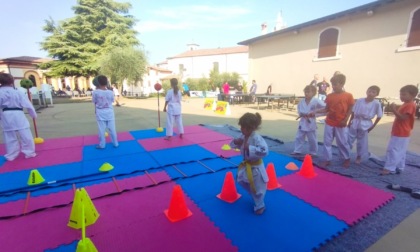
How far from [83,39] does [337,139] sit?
2917cm

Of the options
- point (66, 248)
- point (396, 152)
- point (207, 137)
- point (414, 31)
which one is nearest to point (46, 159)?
point (66, 248)

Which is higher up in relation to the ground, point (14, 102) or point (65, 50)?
point (65, 50)

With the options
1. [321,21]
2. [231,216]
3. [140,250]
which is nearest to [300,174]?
[231,216]

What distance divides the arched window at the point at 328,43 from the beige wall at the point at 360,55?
0.97 ft

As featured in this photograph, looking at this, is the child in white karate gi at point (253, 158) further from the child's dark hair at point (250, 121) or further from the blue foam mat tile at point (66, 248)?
the blue foam mat tile at point (66, 248)

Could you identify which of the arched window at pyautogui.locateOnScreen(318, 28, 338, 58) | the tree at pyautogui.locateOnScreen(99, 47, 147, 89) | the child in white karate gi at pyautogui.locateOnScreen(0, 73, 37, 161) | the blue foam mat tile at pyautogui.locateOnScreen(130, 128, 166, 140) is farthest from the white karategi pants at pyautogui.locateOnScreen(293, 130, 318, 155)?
the tree at pyautogui.locateOnScreen(99, 47, 147, 89)

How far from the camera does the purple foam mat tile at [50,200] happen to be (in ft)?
10.6

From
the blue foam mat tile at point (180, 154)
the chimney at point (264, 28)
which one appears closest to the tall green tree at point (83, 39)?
the chimney at point (264, 28)

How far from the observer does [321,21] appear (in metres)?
14.9

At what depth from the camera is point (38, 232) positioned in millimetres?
2670

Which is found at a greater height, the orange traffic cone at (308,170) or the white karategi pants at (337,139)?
the white karategi pants at (337,139)

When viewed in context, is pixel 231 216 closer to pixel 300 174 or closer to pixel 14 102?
pixel 300 174

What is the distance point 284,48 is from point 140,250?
18.9 metres

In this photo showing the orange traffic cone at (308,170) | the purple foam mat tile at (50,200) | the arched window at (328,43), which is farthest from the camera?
the arched window at (328,43)
